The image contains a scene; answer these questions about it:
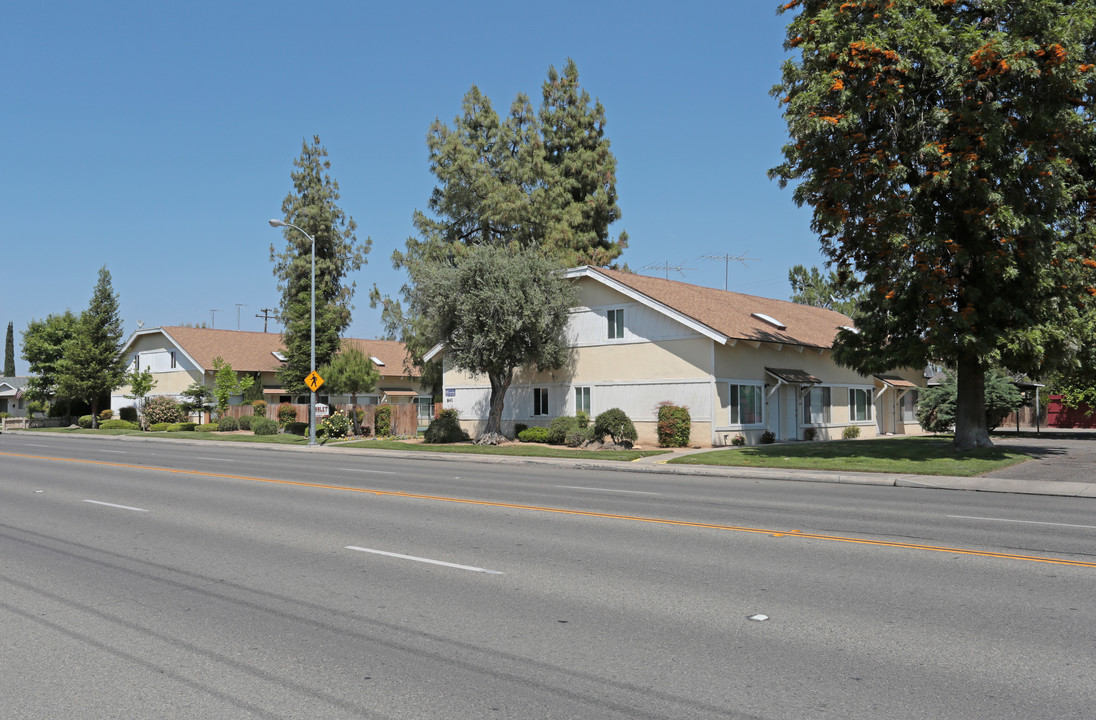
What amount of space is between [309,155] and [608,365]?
1683 inches

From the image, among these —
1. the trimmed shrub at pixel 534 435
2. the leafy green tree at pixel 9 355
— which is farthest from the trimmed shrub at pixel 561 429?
the leafy green tree at pixel 9 355

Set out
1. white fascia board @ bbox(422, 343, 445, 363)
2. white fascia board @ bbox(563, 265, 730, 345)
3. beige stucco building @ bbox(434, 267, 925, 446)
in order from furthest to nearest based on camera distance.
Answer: white fascia board @ bbox(422, 343, 445, 363)
beige stucco building @ bbox(434, 267, 925, 446)
white fascia board @ bbox(563, 265, 730, 345)

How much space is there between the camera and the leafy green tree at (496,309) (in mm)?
31734

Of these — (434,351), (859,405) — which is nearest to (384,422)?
(434,351)

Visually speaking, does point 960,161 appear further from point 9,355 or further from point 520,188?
point 9,355

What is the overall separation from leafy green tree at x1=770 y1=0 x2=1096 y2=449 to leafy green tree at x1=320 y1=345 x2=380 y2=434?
27606 millimetres

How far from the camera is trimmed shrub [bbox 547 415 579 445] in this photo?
32.9 metres

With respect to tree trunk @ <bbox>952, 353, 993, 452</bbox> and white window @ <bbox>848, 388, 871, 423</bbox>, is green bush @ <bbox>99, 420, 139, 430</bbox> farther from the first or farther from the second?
tree trunk @ <bbox>952, 353, 993, 452</bbox>

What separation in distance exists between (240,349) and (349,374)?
17.3m

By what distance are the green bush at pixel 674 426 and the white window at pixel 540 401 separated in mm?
6410

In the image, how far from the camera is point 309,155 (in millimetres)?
67188

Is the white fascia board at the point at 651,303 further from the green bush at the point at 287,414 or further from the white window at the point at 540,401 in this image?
the green bush at the point at 287,414

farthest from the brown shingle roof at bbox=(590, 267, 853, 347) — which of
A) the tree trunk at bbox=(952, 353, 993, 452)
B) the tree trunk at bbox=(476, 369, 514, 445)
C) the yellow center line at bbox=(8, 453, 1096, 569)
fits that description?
the yellow center line at bbox=(8, 453, 1096, 569)

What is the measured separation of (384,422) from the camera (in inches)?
1617
